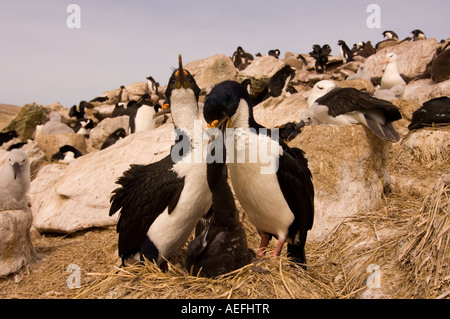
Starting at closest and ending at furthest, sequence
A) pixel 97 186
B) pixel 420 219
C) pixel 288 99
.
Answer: pixel 420 219
pixel 97 186
pixel 288 99

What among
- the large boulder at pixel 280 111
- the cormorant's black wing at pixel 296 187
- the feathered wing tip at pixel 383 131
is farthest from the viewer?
the large boulder at pixel 280 111

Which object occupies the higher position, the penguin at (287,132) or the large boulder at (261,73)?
the large boulder at (261,73)

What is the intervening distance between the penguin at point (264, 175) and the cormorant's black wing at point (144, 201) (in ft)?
1.87

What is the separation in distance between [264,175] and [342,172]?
1.96 m

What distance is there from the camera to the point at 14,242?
184 inches

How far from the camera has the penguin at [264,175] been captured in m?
2.96

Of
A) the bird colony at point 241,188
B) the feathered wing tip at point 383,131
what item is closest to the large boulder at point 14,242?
the bird colony at point 241,188

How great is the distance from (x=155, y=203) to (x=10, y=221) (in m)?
2.40

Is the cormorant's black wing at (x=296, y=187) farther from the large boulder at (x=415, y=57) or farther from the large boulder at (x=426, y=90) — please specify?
the large boulder at (x=415, y=57)

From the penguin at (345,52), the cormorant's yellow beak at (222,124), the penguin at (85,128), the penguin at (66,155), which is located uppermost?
the penguin at (345,52)

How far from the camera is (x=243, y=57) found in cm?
3450

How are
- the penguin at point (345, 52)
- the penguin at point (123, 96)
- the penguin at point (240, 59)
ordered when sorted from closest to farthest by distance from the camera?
the penguin at point (345, 52) → the penguin at point (123, 96) → the penguin at point (240, 59)
